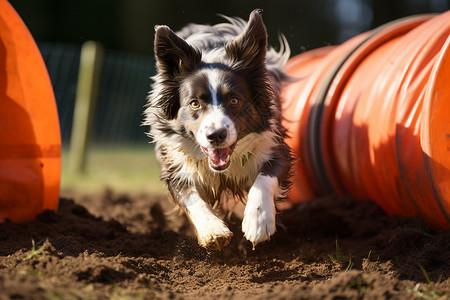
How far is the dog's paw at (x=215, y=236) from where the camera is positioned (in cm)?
292

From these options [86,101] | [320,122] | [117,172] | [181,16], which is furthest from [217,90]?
[181,16]

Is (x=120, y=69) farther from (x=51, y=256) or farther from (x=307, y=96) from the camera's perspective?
(x=51, y=256)

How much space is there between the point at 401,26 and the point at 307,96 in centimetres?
100

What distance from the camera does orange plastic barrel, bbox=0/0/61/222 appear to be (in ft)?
11.9

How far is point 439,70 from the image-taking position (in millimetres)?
2986

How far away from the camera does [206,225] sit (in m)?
3.01

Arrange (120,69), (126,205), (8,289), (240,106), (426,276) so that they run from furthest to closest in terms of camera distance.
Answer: (120,69) < (126,205) < (240,106) < (426,276) < (8,289)

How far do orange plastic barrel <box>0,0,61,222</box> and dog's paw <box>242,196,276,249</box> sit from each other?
5.41 ft

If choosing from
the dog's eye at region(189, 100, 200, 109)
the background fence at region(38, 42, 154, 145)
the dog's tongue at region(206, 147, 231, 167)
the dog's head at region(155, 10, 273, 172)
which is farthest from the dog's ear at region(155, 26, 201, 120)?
the background fence at region(38, 42, 154, 145)

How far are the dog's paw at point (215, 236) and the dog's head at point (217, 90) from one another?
38 centimetres

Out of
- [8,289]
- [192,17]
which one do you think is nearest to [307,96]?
[8,289]

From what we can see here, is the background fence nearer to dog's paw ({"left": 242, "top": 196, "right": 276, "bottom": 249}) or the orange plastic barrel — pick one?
the orange plastic barrel

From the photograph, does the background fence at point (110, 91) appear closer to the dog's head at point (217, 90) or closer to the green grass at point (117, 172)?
the green grass at point (117, 172)

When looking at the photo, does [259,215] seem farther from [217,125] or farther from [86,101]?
[86,101]
